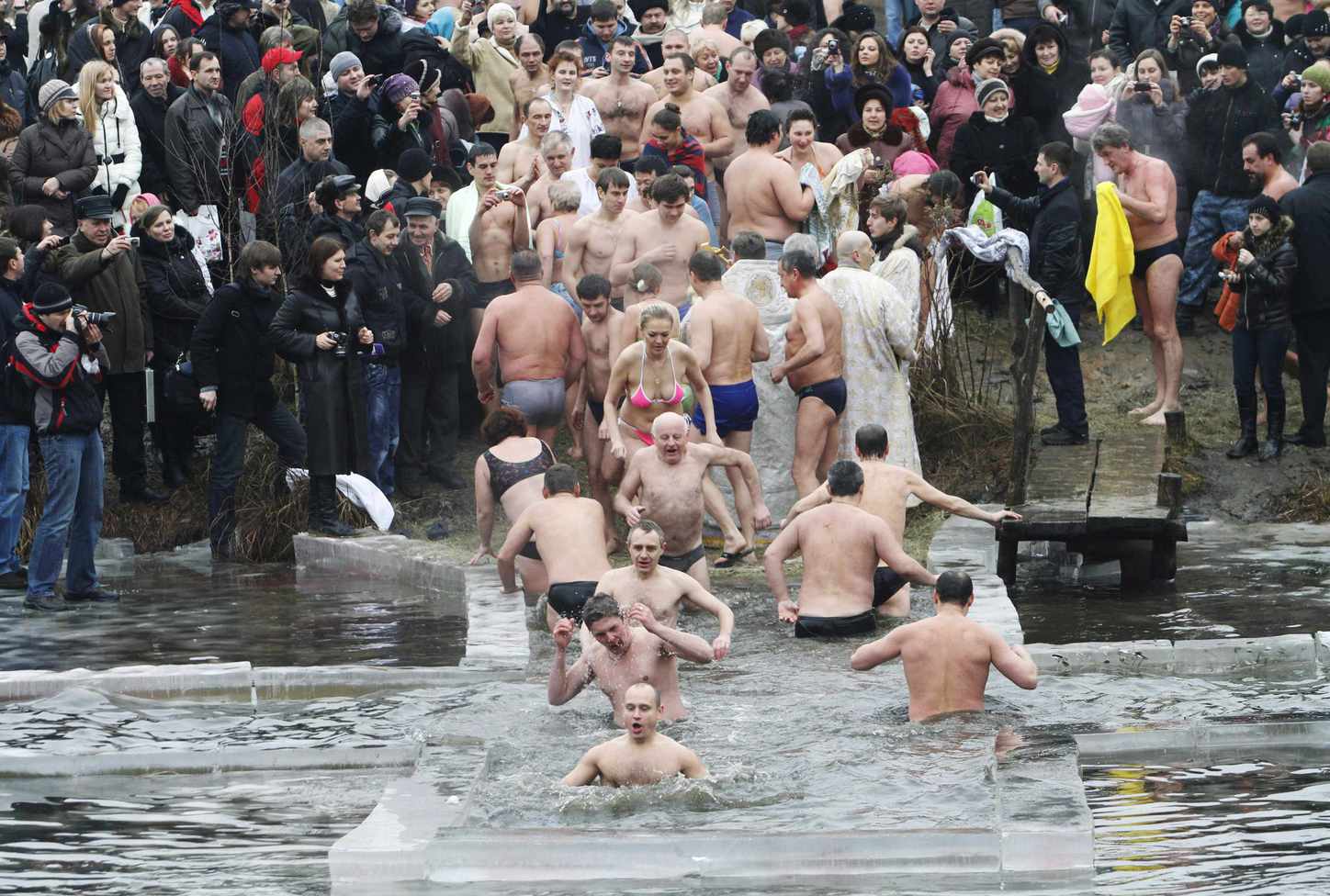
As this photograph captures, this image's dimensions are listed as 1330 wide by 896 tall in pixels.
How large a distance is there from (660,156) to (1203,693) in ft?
21.2

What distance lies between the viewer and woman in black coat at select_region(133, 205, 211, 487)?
1439 cm

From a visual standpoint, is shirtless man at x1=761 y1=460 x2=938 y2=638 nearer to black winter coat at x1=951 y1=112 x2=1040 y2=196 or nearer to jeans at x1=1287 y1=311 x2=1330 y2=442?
jeans at x1=1287 y1=311 x2=1330 y2=442

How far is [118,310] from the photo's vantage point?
14109 millimetres

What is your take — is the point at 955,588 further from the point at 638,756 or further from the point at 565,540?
the point at 565,540

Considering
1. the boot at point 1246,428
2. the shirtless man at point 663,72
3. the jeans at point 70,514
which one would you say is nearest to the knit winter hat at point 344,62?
the shirtless man at point 663,72

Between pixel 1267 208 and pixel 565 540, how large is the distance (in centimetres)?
628

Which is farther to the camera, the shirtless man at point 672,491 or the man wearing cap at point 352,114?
the man wearing cap at point 352,114

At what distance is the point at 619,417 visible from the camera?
13.2m

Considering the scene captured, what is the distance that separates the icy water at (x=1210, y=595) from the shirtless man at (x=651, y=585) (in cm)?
235

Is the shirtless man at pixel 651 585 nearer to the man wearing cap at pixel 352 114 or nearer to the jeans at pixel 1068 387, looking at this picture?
the jeans at pixel 1068 387

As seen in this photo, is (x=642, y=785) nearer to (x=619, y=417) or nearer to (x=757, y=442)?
(x=619, y=417)

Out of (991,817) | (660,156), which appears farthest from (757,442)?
(991,817)

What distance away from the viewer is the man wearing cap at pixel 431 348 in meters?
14.7

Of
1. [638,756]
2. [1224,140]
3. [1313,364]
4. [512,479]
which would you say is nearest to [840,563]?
[512,479]
